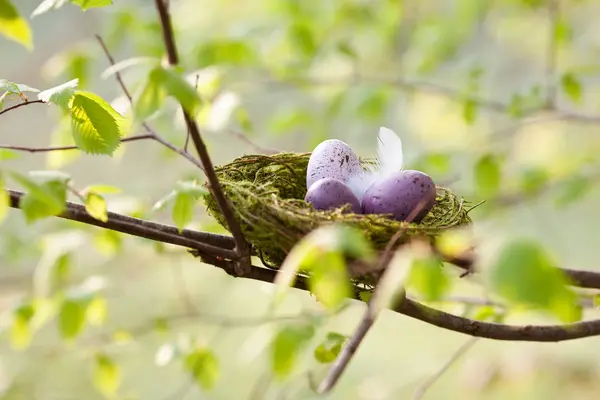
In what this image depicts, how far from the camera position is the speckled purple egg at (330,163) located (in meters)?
0.93

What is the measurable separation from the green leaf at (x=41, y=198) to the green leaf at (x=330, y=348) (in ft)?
1.17

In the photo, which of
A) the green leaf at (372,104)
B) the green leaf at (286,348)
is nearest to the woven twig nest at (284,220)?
the green leaf at (286,348)

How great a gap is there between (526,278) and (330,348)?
0.46 metres

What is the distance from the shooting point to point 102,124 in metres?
0.66

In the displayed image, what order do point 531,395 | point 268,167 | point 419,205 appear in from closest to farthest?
point 419,205, point 268,167, point 531,395

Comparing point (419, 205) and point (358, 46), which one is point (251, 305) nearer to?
point (358, 46)

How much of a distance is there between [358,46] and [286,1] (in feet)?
2.11

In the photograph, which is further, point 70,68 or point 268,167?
point 70,68

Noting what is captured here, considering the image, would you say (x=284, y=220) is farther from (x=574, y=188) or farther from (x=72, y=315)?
(x=574, y=188)

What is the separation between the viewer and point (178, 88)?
0.48 meters

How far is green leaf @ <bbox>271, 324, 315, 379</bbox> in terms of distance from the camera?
0.53 metres

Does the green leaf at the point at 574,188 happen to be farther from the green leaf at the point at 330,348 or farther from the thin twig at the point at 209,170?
the thin twig at the point at 209,170

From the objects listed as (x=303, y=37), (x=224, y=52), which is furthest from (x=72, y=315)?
(x=303, y=37)

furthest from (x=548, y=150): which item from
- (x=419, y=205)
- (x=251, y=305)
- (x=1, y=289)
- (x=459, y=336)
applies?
(x=1, y=289)
